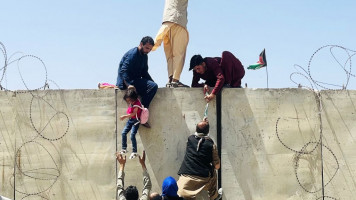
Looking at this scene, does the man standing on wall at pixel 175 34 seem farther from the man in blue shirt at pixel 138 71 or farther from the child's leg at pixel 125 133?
the child's leg at pixel 125 133

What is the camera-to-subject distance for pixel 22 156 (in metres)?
7.34

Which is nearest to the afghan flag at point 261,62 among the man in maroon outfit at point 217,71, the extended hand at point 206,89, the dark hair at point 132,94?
the man in maroon outfit at point 217,71

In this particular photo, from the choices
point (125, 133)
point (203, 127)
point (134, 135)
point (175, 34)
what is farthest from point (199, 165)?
point (175, 34)

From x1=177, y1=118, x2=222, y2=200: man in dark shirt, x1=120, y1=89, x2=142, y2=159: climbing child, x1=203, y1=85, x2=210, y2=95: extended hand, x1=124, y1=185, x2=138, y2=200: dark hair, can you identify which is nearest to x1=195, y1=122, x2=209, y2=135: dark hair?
x1=177, y1=118, x2=222, y2=200: man in dark shirt

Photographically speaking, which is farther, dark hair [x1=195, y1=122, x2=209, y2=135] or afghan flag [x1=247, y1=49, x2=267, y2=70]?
afghan flag [x1=247, y1=49, x2=267, y2=70]

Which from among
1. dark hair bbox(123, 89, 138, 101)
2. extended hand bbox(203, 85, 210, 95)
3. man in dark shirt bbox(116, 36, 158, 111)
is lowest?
dark hair bbox(123, 89, 138, 101)

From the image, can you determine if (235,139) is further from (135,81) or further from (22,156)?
(22,156)

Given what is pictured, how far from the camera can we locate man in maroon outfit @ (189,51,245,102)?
7.18 meters

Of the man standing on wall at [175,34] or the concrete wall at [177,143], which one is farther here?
the man standing on wall at [175,34]

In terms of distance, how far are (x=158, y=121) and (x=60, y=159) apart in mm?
1557

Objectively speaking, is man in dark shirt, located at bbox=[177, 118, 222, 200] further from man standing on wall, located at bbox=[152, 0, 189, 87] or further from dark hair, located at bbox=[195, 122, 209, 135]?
man standing on wall, located at bbox=[152, 0, 189, 87]

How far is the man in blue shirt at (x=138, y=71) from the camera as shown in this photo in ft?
23.0

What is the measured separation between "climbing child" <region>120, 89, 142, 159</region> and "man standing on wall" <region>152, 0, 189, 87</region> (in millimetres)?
779

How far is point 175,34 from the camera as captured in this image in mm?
7547
